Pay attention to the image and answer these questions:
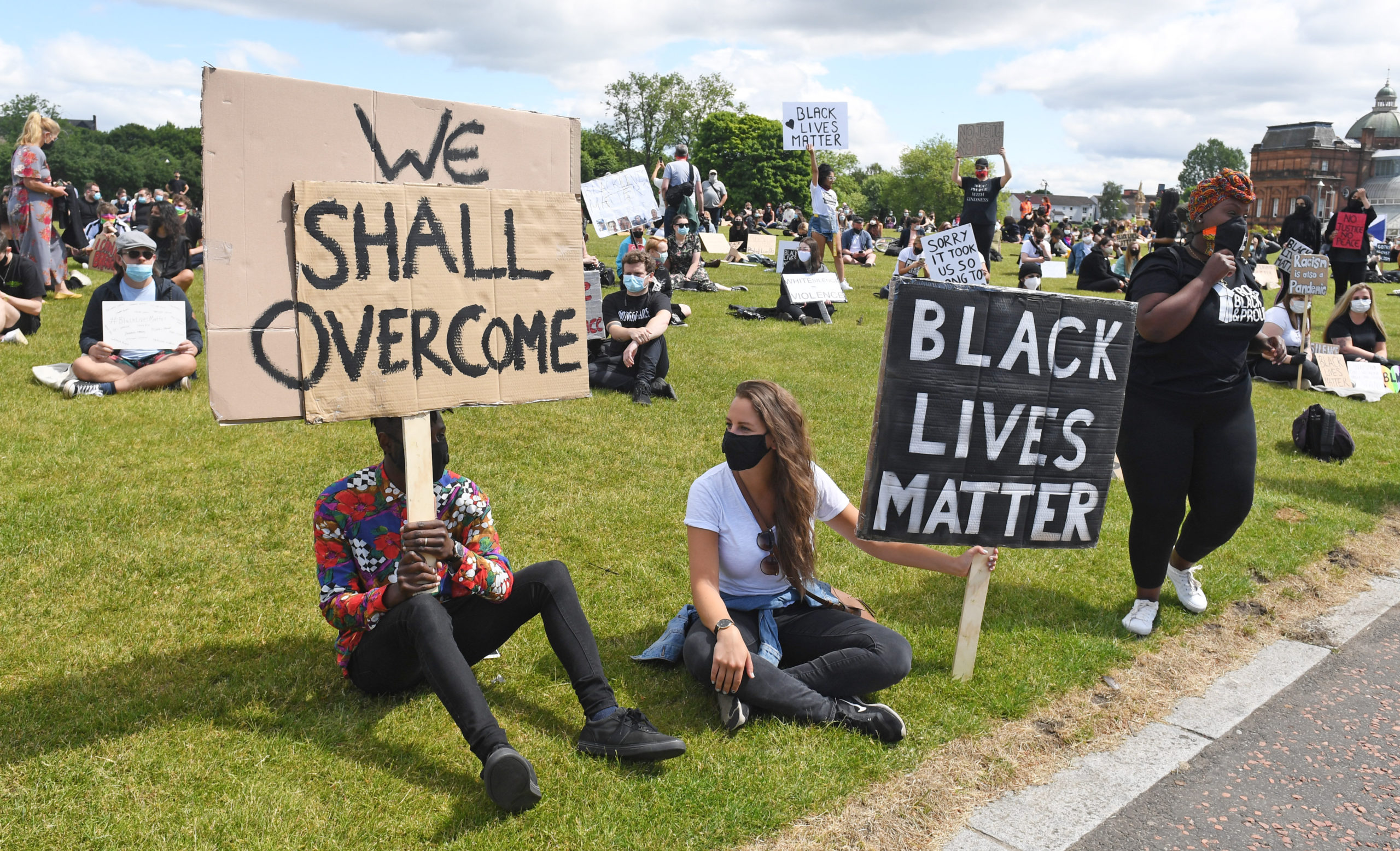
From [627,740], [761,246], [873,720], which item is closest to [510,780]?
[627,740]

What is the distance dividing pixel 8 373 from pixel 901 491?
32.0ft

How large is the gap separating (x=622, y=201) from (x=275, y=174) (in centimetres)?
1265

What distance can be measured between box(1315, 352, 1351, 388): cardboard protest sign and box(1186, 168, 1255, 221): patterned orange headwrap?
887 centimetres

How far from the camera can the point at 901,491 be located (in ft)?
13.8

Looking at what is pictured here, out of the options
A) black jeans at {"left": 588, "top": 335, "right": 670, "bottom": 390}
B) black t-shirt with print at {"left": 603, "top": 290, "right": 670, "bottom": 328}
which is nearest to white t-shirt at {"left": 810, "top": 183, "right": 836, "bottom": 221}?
black t-shirt with print at {"left": 603, "top": 290, "right": 670, "bottom": 328}

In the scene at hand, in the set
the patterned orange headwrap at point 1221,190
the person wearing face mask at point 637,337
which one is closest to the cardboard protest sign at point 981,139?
the person wearing face mask at point 637,337

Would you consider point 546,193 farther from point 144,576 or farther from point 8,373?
point 8,373

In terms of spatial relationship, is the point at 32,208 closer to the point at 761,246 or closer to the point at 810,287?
the point at 810,287

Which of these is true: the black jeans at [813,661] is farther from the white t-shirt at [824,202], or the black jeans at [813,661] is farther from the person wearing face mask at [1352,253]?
the white t-shirt at [824,202]

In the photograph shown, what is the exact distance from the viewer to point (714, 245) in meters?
24.5

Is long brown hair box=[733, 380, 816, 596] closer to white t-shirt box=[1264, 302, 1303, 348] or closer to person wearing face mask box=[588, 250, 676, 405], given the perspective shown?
person wearing face mask box=[588, 250, 676, 405]

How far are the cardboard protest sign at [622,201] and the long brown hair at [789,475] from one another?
11604 millimetres

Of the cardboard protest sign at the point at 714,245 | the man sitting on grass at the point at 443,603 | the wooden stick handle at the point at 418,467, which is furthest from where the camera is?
the cardboard protest sign at the point at 714,245

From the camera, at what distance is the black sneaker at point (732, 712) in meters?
3.98
